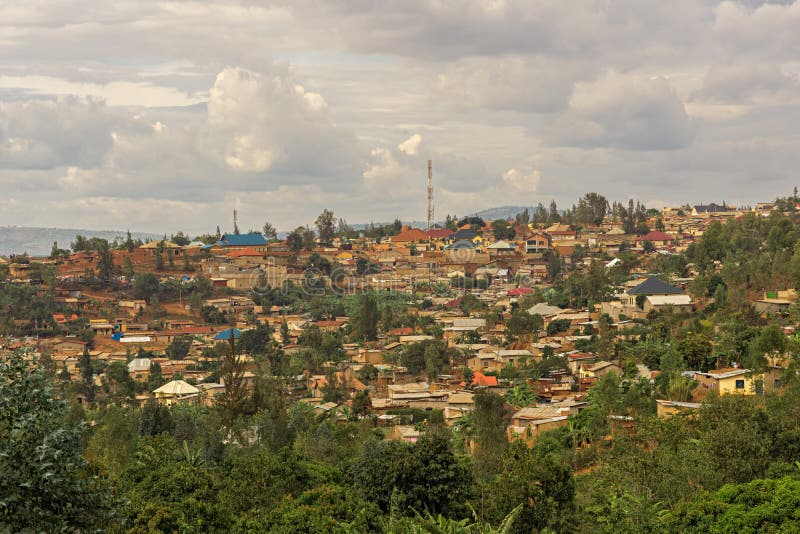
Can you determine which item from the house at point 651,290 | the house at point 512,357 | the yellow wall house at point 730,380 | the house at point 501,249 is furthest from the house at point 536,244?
the yellow wall house at point 730,380

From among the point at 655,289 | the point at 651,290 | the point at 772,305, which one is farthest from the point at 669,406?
the point at 655,289

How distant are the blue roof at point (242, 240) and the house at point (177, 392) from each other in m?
40.9

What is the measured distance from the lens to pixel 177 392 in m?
36.4

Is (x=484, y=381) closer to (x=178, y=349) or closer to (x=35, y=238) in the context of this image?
(x=178, y=349)

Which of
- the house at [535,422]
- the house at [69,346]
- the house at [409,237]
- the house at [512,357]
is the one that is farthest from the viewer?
the house at [409,237]

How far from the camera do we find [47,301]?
57.4m

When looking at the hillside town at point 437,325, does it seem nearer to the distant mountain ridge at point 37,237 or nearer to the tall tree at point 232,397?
the tall tree at point 232,397

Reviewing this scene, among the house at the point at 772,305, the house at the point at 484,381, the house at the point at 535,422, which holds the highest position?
the house at the point at 772,305

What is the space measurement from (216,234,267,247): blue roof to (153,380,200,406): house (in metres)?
40.9

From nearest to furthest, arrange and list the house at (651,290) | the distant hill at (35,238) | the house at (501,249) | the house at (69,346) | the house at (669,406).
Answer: the house at (669,406) < the house at (651,290) < the house at (69,346) < the house at (501,249) < the distant hill at (35,238)

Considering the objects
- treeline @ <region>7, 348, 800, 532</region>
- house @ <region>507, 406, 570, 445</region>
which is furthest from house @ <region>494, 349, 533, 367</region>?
treeline @ <region>7, 348, 800, 532</region>

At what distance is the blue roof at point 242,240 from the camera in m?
77.7

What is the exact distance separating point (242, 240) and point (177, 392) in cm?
4284

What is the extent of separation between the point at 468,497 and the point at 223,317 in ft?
141
